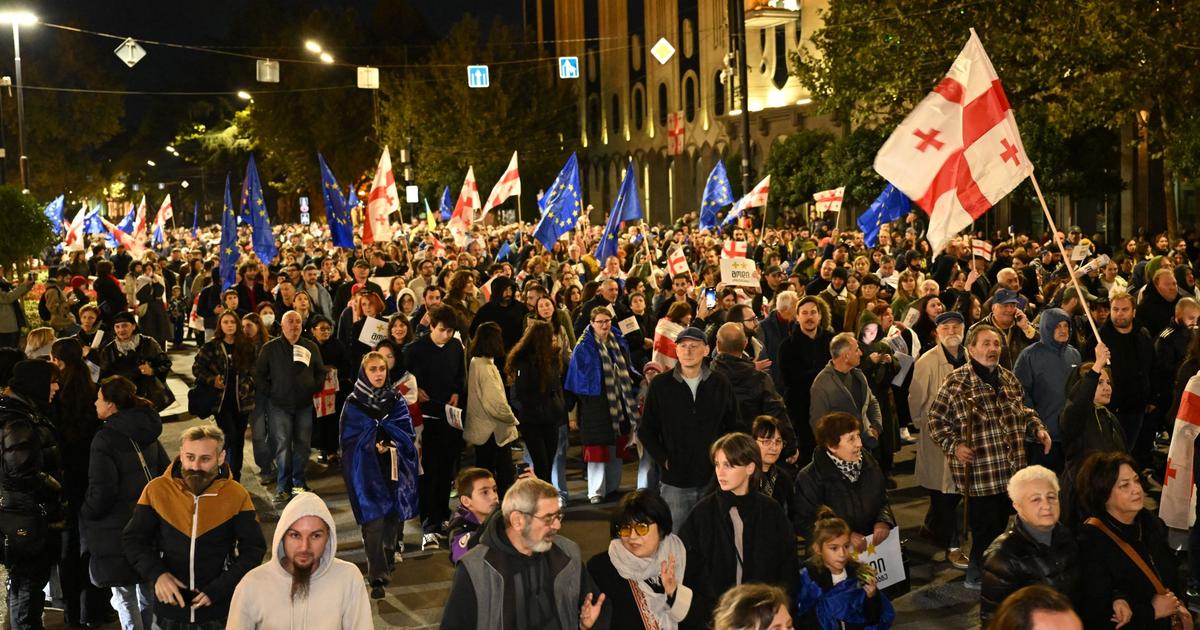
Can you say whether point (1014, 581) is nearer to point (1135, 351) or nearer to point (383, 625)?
point (383, 625)

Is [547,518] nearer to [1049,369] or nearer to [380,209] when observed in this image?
[1049,369]

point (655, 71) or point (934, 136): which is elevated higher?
point (655, 71)

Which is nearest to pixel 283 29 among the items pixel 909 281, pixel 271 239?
pixel 271 239

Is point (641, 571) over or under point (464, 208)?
under

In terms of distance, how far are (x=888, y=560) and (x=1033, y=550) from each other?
4.77 ft

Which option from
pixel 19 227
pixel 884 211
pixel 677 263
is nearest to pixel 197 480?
pixel 677 263

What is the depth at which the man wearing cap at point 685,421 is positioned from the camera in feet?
26.9

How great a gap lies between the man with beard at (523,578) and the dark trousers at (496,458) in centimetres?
543

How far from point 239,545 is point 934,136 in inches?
197

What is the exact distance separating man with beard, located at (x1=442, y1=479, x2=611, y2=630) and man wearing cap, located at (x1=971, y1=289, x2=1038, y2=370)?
5267mm

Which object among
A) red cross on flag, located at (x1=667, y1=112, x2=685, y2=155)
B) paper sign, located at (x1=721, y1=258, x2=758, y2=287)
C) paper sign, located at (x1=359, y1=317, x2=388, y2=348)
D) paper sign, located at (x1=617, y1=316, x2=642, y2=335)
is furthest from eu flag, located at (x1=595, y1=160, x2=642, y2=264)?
red cross on flag, located at (x1=667, y1=112, x2=685, y2=155)

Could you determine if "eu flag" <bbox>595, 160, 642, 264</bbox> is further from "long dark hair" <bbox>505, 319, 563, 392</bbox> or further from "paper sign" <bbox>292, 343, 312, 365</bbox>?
"long dark hair" <bbox>505, 319, 563, 392</bbox>

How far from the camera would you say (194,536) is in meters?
5.93

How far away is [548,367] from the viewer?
10.7 m
